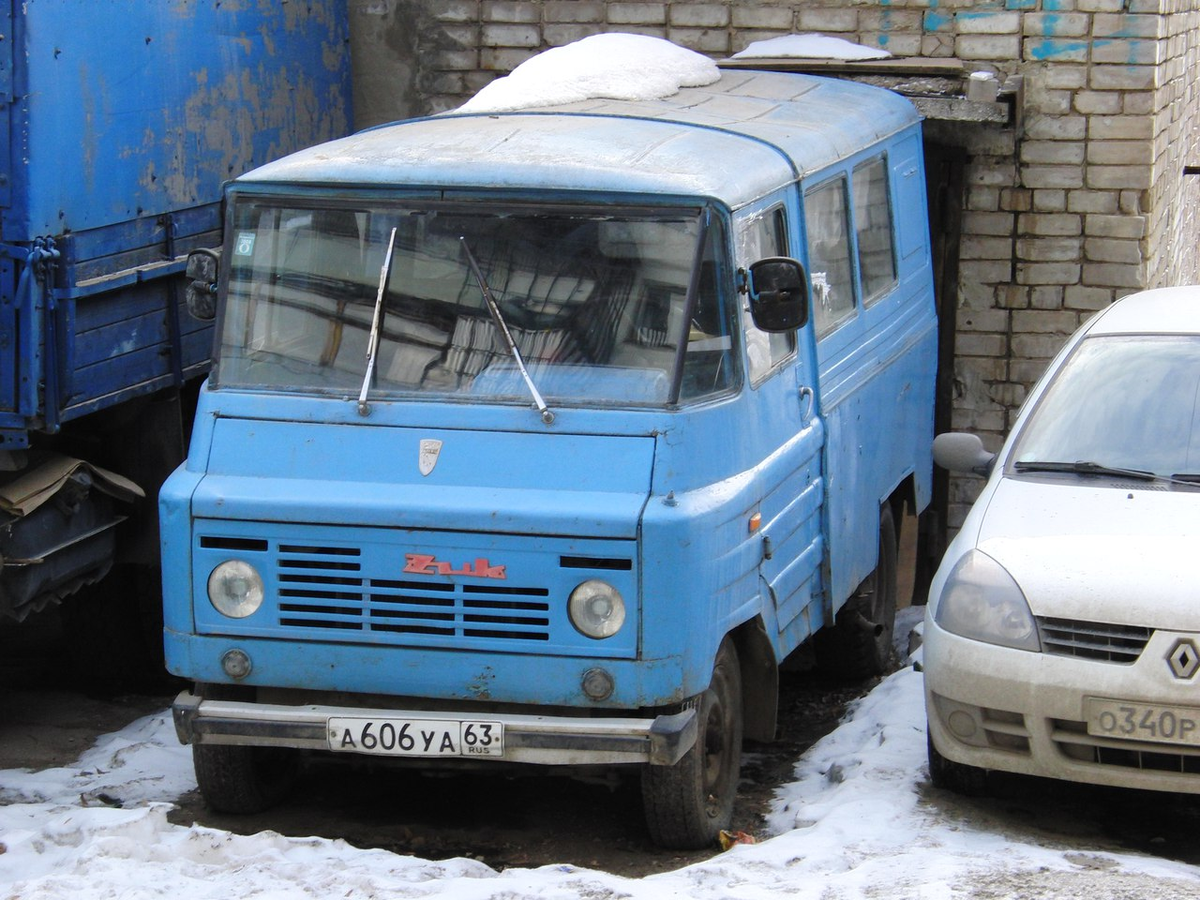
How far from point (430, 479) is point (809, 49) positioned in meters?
4.83

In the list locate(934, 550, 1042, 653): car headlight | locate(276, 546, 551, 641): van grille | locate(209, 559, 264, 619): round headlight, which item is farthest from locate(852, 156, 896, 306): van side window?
locate(209, 559, 264, 619): round headlight

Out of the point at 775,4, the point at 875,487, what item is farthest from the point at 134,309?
the point at 775,4

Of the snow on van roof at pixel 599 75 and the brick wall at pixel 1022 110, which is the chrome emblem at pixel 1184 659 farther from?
the brick wall at pixel 1022 110

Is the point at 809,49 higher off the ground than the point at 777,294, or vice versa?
the point at 809,49

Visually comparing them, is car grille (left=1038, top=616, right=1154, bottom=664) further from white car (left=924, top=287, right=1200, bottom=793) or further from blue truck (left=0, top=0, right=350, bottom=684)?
blue truck (left=0, top=0, right=350, bottom=684)

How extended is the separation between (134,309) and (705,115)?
7.50 feet

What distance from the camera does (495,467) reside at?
15.5 ft

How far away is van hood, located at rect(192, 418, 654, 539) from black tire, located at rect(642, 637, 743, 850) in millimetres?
690

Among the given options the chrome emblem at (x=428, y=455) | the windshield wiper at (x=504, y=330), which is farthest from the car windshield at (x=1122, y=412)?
the chrome emblem at (x=428, y=455)

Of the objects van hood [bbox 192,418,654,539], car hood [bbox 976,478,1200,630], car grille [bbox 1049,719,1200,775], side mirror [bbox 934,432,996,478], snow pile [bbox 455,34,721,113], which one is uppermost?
snow pile [bbox 455,34,721,113]

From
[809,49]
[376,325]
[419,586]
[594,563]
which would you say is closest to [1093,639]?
[594,563]

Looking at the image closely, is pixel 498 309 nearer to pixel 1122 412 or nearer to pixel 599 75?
pixel 599 75

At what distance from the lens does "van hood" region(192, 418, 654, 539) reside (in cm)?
460

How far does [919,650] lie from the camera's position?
22.9 ft
